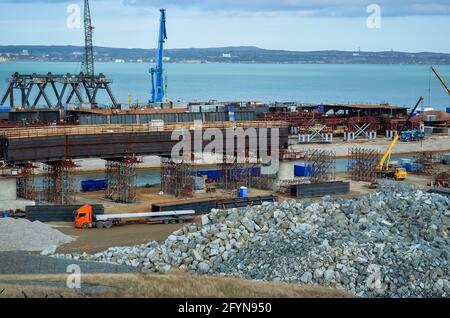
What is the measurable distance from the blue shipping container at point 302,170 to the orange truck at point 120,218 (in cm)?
1488

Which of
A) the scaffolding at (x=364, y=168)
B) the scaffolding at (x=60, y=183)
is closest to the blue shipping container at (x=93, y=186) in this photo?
the scaffolding at (x=60, y=183)

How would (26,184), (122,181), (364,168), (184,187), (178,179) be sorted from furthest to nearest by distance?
(364,168)
(178,179)
(184,187)
(122,181)
(26,184)

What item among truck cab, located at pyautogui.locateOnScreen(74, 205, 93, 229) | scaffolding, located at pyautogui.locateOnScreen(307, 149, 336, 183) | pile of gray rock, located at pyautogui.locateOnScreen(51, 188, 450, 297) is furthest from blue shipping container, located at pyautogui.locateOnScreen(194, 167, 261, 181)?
pile of gray rock, located at pyautogui.locateOnScreen(51, 188, 450, 297)

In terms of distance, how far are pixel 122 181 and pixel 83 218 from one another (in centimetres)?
640

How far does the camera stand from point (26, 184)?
1539 inches

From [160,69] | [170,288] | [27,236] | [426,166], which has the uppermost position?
[160,69]

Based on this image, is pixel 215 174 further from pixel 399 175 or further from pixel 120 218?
pixel 120 218

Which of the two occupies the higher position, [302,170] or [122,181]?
[122,181]

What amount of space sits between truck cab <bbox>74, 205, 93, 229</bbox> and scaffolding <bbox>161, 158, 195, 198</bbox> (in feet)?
25.2

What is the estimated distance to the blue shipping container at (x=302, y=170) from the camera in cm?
4931

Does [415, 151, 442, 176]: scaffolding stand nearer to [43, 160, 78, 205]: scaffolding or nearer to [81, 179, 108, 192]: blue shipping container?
[81, 179, 108, 192]: blue shipping container

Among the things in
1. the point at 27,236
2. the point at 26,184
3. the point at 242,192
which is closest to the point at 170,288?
the point at 27,236
